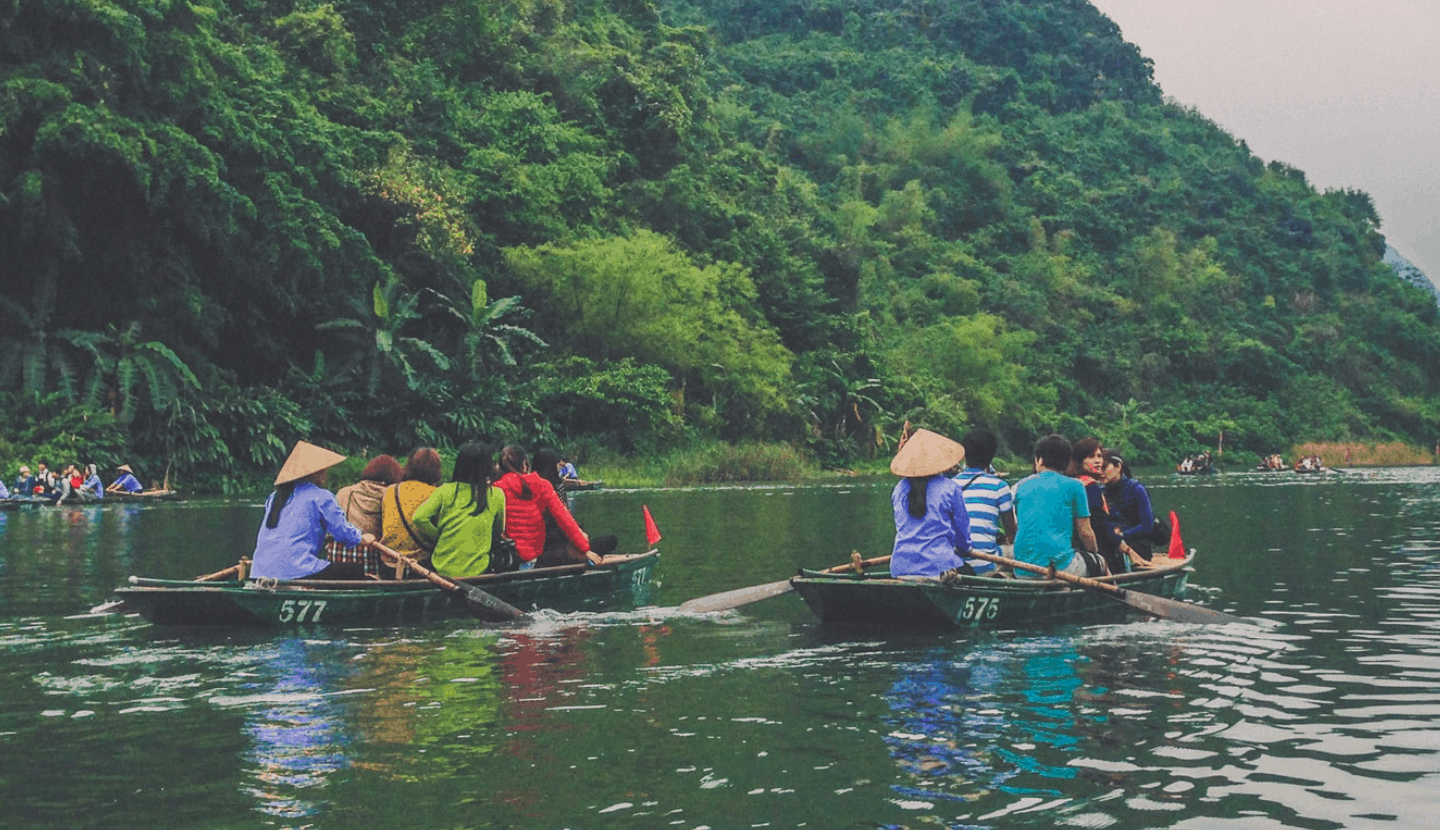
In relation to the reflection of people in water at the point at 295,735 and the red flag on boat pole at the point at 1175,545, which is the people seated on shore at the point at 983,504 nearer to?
the red flag on boat pole at the point at 1175,545

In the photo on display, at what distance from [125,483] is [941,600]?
2417cm

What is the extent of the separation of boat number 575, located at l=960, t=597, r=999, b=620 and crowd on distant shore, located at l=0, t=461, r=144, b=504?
23140mm

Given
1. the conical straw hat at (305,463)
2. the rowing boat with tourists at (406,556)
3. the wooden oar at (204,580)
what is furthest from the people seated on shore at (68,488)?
the conical straw hat at (305,463)

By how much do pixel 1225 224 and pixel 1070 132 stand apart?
12.6m

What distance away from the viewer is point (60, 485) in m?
29.0

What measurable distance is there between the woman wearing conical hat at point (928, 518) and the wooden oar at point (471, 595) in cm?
312

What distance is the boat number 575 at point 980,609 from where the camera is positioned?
10.5 m

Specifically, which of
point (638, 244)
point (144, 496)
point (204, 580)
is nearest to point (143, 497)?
point (144, 496)

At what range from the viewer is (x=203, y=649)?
9.95 m

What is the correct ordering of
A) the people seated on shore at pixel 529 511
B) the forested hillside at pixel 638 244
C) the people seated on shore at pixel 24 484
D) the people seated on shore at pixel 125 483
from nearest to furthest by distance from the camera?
1. the people seated on shore at pixel 529 511
2. the people seated on shore at pixel 24 484
3. the people seated on shore at pixel 125 483
4. the forested hillside at pixel 638 244

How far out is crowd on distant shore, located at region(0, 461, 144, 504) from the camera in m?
28.7

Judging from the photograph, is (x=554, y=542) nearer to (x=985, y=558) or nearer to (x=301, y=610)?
(x=301, y=610)

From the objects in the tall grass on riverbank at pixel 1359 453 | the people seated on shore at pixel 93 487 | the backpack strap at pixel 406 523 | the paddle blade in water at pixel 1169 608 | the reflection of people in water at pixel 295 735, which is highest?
the tall grass on riverbank at pixel 1359 453

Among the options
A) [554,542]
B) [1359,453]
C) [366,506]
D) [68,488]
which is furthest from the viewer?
[1359,453]
